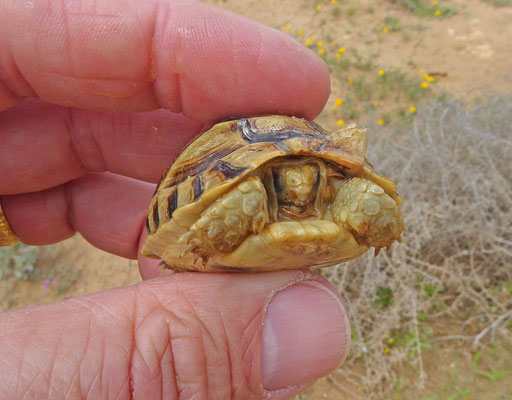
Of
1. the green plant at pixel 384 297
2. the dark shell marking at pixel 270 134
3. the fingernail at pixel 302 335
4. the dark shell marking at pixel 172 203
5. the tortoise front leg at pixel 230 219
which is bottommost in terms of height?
the green plant at pixel 384 297

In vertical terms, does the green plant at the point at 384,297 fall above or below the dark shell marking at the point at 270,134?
below

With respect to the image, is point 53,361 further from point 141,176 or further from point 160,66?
point 141,176

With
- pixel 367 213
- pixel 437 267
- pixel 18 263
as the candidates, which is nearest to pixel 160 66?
pixel 367 213

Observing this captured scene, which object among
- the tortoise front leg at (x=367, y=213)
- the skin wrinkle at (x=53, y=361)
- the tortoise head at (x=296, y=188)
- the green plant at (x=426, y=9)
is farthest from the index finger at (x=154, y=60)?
the green plant at (x=426, y=9)

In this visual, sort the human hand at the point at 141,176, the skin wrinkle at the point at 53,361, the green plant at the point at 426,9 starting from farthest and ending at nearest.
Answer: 1. the green plant at the point at 426,9
2. the human hand at the point at 141,176
3. the skin wrinkle at the point at 53,361

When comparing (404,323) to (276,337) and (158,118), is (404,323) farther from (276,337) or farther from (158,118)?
(158,118)

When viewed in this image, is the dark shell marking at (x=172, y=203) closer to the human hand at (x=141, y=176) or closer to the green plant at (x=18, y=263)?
the human hand at (x=141, y=176)

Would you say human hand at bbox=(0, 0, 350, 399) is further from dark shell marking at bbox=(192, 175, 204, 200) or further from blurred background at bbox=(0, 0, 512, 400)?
blurred background at bbox=(0, 0, 512, 400)

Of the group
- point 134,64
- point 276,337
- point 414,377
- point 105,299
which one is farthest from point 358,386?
point 134,64
